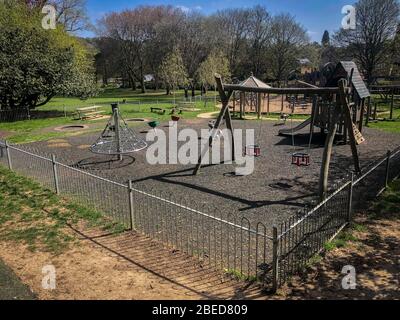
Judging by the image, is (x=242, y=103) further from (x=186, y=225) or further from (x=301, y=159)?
(x=186, y=225)

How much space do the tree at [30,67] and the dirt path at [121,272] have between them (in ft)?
71.2

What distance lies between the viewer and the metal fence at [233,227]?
6398mm

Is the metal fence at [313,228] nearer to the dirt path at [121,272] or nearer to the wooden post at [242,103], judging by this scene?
the dirt path at [121,272]

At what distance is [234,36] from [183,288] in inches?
2406

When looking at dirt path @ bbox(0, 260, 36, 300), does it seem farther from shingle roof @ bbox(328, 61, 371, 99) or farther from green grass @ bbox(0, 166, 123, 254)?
shingle roof @ bbox(328, 61, 371, 99)

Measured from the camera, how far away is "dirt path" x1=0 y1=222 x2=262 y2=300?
5.84 meters

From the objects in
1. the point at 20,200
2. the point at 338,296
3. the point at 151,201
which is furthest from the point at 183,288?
the point at 20,200

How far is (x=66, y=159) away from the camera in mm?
15273

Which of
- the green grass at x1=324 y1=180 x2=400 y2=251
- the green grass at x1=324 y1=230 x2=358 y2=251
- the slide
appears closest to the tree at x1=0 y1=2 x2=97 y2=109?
the slide

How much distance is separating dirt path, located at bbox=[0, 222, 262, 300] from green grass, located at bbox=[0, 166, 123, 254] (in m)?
0.35

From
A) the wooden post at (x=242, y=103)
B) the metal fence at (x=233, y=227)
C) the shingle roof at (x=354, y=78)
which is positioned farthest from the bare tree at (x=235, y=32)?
the metal fence at (x=233, y=227)
